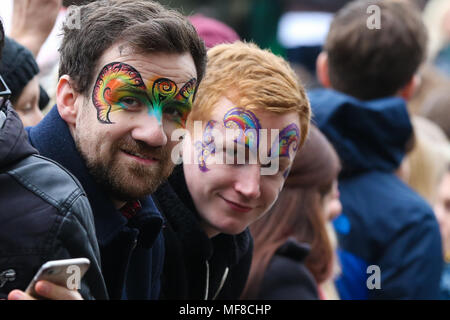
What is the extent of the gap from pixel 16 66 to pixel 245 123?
0.81 meters

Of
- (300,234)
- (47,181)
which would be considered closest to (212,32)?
(300,234)

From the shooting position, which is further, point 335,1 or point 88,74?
point 335,1

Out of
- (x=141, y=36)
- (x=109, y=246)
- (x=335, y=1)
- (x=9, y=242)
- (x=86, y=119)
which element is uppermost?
(x=141, y=36)

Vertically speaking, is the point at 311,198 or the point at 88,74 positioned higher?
the point at 88,74

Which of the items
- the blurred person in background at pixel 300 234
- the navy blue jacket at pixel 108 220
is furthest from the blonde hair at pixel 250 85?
the blurred person in background at pixel 300 234

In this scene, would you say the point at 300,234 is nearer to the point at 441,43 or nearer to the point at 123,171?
the point at 123,171

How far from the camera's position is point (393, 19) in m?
4.10

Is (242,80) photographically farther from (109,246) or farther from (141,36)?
(109,246)

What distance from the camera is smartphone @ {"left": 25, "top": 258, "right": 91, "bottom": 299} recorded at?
1624mm

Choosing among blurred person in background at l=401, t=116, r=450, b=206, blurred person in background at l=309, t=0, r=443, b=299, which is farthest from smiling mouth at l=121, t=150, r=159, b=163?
blurred person in background at l=401, t=116, r=450, b=206

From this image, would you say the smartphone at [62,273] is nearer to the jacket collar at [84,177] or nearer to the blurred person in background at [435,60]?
the jacket collar at [84,177]

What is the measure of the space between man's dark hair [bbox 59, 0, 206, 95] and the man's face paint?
44 mm

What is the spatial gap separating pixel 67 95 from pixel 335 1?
786 centimetres
